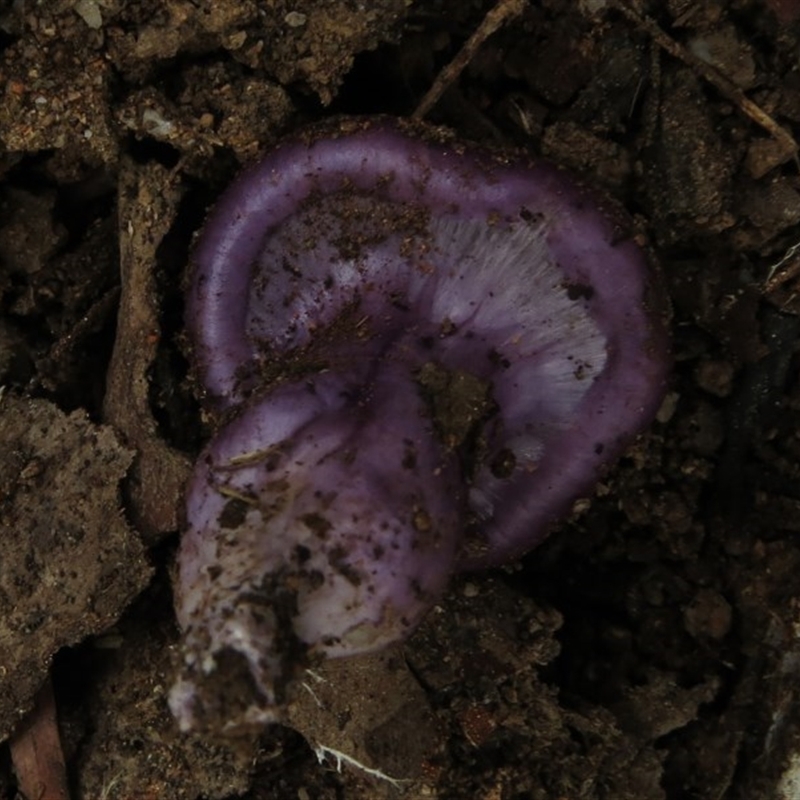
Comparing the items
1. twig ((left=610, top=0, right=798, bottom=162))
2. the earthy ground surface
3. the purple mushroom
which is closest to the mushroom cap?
the purple mushroom

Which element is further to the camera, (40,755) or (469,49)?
(40,755)

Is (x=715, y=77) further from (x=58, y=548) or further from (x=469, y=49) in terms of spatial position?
(x=58, y=548)

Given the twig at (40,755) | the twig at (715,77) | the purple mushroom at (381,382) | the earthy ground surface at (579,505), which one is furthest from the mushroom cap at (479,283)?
the twig at (40,755)

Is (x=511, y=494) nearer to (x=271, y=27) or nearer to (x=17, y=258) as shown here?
(x=271, y=27)

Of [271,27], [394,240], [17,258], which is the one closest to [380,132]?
[394,240]

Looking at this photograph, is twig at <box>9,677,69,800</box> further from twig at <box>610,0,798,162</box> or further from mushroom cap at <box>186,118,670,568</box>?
twig at <box>610,0,798,162</box>

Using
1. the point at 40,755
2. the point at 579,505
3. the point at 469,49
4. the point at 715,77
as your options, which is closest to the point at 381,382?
the point at 579,505
